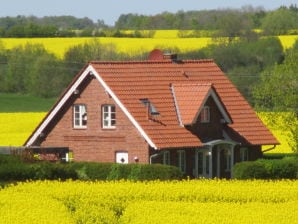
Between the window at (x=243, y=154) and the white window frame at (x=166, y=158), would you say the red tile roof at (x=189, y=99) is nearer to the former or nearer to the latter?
the white window frame at (x=166, y=158)

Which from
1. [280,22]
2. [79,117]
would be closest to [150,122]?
[79,117]

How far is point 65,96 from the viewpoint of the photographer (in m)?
65.1

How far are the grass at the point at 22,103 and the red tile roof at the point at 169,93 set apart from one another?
31.7 m

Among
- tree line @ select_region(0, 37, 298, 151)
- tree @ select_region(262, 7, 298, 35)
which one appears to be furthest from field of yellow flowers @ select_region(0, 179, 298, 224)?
tree @ select_region(262, 7, 298, 35)

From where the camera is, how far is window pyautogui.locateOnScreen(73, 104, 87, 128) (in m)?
65.2

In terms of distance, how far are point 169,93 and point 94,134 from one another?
3.74 m

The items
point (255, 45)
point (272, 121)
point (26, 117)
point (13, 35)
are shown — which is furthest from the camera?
point (13, 35)

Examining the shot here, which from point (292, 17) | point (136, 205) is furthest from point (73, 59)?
point (136, 205)

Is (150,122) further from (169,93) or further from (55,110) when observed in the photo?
(55,110)

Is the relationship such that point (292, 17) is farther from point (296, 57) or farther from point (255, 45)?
point (296, 57)

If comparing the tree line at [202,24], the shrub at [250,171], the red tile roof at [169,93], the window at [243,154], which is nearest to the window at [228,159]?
the red tile roof at [169,93]

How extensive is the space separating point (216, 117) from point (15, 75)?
50.7 meters

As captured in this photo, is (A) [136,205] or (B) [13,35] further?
(B) [13,35]

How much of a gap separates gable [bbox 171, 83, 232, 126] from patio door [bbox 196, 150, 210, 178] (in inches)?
62.5
